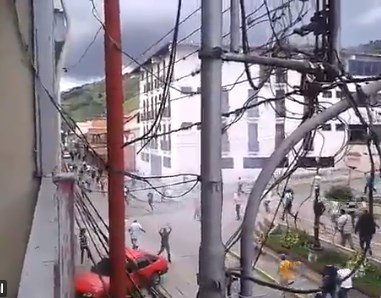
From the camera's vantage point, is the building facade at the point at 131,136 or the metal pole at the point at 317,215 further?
the building facade at the point at 131,136

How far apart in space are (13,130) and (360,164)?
1085 mm

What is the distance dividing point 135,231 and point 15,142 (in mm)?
1066

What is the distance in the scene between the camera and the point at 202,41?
103 centimetres

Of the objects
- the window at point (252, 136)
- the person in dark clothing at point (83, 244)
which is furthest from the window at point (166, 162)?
the person in dark clothing at point (83, 244)

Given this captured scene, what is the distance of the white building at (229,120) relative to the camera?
1457 millimetres

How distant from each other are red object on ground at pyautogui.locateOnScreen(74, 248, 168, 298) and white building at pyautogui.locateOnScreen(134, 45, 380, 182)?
16.6 inches

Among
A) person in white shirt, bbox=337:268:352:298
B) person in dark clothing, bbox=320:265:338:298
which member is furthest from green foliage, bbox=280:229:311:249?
person in dark clothing, bbox=320:265:338:298

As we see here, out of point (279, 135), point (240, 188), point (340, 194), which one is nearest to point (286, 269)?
point (340, 194)

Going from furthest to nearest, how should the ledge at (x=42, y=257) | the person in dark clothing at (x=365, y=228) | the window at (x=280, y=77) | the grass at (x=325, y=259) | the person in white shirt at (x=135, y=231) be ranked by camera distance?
the person in white shirt at (x=135, y=231)
the grass at (x=325, y=259)
the person in dark clothing at (x=365, y=228)
the window at (x=280, y=77)
the ledge at (x=42, y=257)

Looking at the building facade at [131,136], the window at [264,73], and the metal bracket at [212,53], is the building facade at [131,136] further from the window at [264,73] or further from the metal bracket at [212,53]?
the metal bracket at [212,53]

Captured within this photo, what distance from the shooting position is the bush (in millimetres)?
2373

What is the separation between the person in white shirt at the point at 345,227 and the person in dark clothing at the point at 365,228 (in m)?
0.16

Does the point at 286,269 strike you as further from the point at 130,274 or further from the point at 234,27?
the point at 234,27

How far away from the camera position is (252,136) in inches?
104
